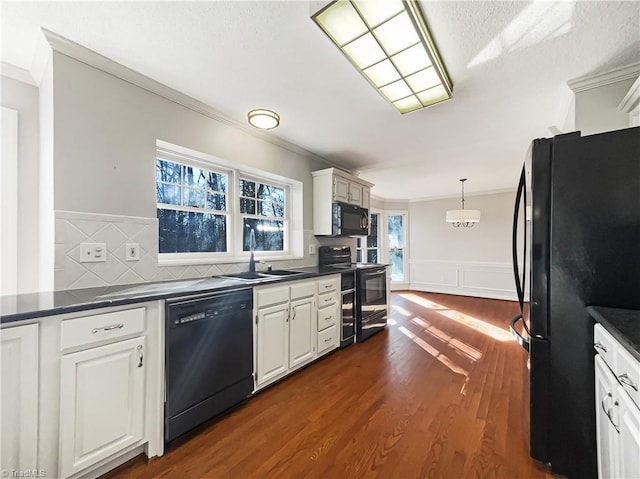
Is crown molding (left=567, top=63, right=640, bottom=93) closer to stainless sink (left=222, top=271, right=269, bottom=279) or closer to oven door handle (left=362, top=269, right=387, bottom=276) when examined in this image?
oven door handle (left=362, top=269, right=387, bottom=276)

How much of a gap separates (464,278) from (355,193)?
4.01m

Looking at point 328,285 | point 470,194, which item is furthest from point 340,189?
point 470,194

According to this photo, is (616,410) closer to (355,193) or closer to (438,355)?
(438,355)

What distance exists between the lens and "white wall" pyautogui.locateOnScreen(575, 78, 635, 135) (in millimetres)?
1834

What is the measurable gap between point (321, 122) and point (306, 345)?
2.13 meters

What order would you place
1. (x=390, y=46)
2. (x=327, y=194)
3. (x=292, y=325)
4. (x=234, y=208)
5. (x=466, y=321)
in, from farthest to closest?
(x=466, y=321), (x=327, y=194), (x=234, y=208), (x=292, y=325), (x=390, y=46)

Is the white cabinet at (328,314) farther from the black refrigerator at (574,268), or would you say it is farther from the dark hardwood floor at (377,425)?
the black refrigerator at (574,268)

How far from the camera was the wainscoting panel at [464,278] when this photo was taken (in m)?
5.81

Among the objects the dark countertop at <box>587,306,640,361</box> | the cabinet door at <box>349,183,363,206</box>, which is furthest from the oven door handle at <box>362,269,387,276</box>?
the dark countertop at <box>587,306,640,361</box>

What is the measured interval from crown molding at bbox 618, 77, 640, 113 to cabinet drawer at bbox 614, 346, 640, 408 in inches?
62.5

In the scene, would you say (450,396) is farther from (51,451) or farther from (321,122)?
(321,122)

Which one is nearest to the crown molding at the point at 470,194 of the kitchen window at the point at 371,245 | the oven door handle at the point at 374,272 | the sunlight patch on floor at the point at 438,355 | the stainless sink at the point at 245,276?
the kitchen window at the point at 371,245

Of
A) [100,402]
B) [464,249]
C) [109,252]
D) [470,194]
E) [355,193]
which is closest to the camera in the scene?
[100,402]

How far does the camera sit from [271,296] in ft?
7.19
